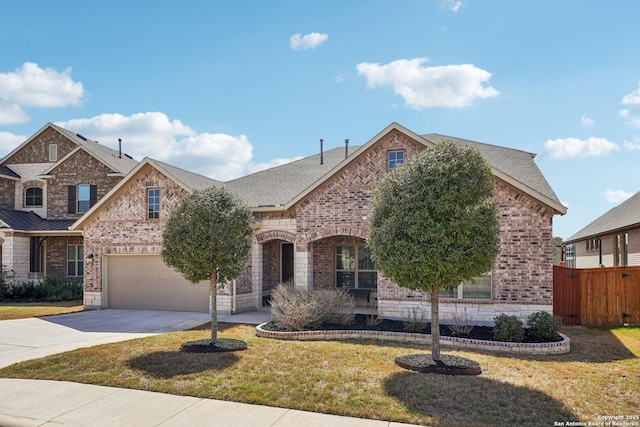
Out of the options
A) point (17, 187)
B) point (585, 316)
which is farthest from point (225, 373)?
point (17, 187)

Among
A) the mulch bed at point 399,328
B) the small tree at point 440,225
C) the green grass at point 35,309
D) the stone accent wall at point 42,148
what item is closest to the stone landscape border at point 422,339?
the mulch bed at point 399,328

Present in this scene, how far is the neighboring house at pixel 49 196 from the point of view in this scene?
22531 mm

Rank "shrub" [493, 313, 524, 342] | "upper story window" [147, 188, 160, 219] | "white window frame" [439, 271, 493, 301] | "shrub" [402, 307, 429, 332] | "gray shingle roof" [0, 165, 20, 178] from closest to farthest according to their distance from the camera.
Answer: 1. "shrub" [493, 313, 524, 342]
2. "shrub" [402, 307, 429, 332]
3. "white window frame" [439, 271, 493, 301]
4. "upper story window" [147, 188, 160, 219]
5. "gray shingle roof" [0, 165, 20, 178]

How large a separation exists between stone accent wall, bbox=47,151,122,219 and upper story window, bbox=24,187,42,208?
120 centimetres

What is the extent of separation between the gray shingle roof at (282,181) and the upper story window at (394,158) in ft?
12.3

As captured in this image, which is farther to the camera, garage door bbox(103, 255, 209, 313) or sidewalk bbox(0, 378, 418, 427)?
garage door bbox(103, 255, 209, 313)

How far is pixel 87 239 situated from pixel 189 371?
12047mm

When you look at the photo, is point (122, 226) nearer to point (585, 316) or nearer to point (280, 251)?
point (280, 251)

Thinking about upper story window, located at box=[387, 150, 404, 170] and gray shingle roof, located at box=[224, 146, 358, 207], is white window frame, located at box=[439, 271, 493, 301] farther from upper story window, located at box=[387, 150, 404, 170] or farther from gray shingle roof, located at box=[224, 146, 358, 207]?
gray shingle roof, located at box=[224, 146, 358, 207]

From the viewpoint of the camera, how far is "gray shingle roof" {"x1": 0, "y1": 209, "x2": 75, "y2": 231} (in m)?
22.4

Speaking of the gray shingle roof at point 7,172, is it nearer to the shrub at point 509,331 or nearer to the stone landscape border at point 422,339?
the stone landscape border at point 422,339

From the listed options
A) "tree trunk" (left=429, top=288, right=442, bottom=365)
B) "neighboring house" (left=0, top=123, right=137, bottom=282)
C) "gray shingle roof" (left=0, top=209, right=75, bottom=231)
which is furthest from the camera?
"neighboring house" (left=0, top=123, right=137, bottom=282)

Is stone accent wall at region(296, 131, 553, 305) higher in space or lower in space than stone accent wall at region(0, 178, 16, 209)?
lower

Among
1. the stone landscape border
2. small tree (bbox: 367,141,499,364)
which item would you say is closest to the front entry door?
the stone landscape border
